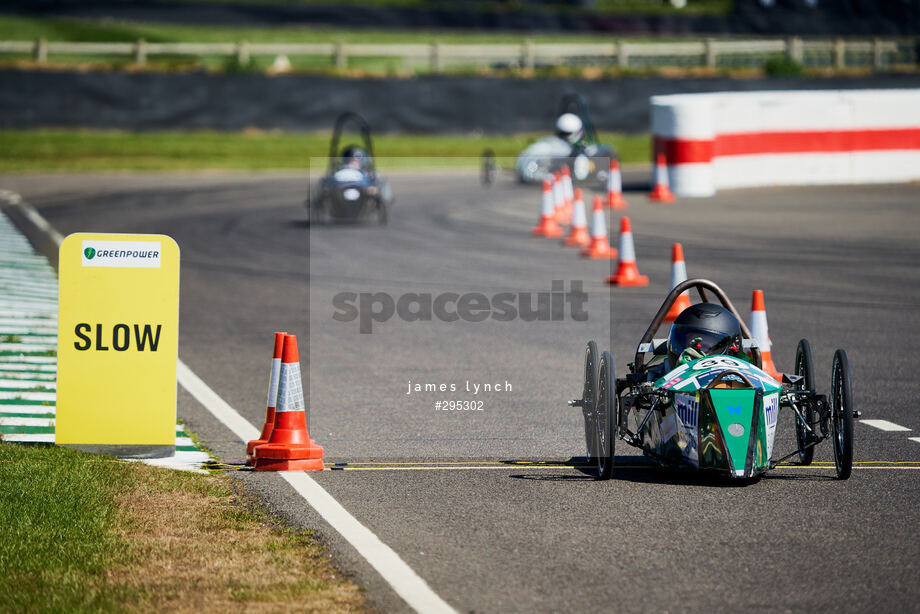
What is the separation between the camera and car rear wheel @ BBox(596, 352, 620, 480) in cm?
768

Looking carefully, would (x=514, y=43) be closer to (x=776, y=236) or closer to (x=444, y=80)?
(x=444, y=80)

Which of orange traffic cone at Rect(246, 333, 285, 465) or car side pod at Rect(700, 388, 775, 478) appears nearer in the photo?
car side pod at Rect(700, 388, 775, 478)

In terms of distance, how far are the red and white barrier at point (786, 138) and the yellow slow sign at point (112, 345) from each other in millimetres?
19157

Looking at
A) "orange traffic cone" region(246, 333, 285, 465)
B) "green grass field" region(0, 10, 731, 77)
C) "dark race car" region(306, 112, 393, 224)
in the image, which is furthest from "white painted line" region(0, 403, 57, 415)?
"green grass field" region(0, 10, 731, 77)

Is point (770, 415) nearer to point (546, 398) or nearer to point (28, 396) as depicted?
point (546, 398)

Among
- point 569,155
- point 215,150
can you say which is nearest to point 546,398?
point 569,155

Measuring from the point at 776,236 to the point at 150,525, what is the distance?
1521cm

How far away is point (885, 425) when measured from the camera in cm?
930

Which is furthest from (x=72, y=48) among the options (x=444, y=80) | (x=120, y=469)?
(x=120, y=469)

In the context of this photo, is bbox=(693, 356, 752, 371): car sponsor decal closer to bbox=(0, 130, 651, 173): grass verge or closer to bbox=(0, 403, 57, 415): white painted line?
bbox=(0, 403, 57, 415): white painted line

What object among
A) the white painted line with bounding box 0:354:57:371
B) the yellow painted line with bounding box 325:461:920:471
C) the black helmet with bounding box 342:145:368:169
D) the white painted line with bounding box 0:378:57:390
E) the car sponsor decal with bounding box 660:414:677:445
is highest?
the black helmet with bounding box 342:145:368:169

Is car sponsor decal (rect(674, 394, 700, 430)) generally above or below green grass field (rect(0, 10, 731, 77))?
below

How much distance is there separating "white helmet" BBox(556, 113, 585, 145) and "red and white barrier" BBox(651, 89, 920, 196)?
2.45 metres

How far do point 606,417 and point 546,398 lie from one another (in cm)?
260
